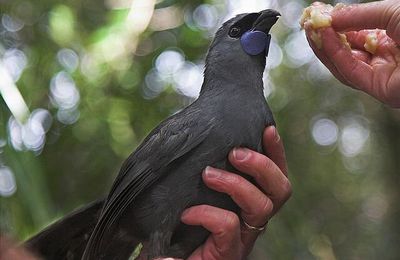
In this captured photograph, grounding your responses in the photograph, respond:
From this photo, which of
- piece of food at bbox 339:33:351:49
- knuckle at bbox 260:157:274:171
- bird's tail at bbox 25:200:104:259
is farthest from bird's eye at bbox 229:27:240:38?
bird's tail at bbox 25:200:104:259

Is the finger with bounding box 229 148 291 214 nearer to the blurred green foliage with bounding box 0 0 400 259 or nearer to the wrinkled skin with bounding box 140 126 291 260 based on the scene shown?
the wrinkled skin with bounding box 140 126 291 260

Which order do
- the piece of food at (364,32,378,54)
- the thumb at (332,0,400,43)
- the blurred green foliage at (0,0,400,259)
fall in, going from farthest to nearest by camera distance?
the blurred green foliage at (0,0,400,259) < the piece of food at (364,32,378,54) < the thumb at (332,0,400,43)

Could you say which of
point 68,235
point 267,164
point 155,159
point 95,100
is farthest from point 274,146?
point 95,100

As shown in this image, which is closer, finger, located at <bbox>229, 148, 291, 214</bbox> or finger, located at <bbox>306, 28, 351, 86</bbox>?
finger, located at <bbox>229, 148, 291, 214</bbox>

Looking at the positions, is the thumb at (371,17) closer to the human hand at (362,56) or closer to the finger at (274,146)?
the human hand at (362,56)

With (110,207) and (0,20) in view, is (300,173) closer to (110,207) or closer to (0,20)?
(0,20)

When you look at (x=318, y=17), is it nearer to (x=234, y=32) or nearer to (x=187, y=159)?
(x=234, y=32)

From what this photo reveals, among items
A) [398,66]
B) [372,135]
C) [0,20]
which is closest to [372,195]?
[372,135]
